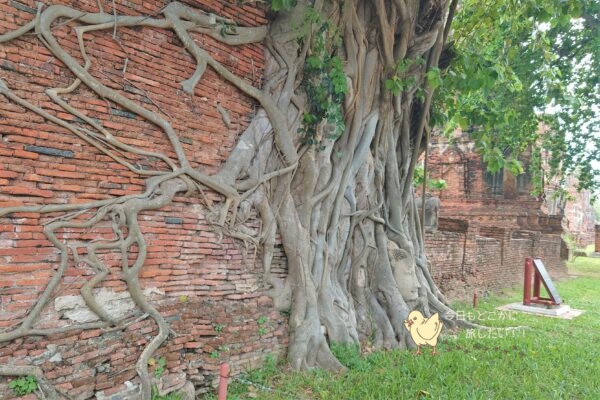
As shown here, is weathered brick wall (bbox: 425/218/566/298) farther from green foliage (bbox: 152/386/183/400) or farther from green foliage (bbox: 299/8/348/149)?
green foliage (bbox: 152/386/183/400)

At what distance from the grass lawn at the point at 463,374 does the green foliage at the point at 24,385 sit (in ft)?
4.78

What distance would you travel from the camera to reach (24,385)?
9.66 feet

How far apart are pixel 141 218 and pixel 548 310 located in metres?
7.15

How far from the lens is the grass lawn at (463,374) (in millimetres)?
3871

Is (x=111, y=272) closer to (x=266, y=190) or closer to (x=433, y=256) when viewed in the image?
(x=266, y=190)

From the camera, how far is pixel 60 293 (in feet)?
10.6

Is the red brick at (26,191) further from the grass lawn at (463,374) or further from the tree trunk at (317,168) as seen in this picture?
the grass lawn at (463,374)

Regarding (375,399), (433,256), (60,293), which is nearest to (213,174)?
(60,293)

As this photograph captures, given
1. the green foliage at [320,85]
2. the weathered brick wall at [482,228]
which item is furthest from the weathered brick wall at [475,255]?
the green foliage at [320,85]

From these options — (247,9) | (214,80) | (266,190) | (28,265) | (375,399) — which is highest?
(247,9)

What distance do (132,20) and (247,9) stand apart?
1.26 metres

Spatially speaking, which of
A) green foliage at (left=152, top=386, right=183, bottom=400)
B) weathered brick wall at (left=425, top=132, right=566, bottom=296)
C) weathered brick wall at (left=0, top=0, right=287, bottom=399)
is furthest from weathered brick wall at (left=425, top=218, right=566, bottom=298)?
green foliage at (left=152, top=386, right=183, bottom=400)

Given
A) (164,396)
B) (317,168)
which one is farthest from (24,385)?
(317,168)

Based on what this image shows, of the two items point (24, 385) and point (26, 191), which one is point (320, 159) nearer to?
point (26, 191)
